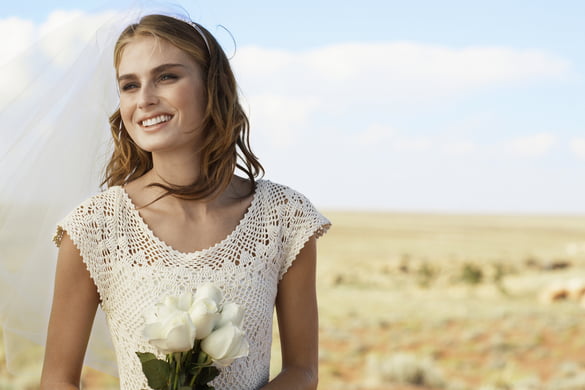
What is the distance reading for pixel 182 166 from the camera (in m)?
2.36

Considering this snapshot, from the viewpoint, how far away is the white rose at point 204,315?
64.0 inches

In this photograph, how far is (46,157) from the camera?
2.66m

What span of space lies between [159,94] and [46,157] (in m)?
0.69

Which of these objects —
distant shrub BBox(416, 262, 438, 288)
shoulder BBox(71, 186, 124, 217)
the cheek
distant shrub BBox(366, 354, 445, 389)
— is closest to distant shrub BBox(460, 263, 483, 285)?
distant shrub BBox(416, 262, 438, 288)

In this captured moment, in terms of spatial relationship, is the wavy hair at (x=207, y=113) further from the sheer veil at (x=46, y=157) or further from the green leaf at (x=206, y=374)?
the green leaf at (x=206, y=374)

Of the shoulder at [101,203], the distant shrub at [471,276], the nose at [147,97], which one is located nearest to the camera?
the nose at [147,97]

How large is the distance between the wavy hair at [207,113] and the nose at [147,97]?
0.58ft

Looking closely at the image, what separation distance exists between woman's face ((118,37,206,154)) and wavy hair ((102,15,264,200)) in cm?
4

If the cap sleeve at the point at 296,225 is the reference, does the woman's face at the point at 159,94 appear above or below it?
above

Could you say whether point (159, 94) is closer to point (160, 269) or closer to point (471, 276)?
point (160, 269)

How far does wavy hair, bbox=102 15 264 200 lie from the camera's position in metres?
2.30

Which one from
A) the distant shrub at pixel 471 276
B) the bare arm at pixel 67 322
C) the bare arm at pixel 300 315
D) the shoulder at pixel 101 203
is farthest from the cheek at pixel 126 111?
the distant shrub at pixel 471 276

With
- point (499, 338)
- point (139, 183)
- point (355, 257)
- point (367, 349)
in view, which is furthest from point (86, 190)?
point (355, 257)

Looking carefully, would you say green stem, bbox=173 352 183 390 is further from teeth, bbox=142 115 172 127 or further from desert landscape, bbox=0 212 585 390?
desert landscape, bbox=0 212 585 390
